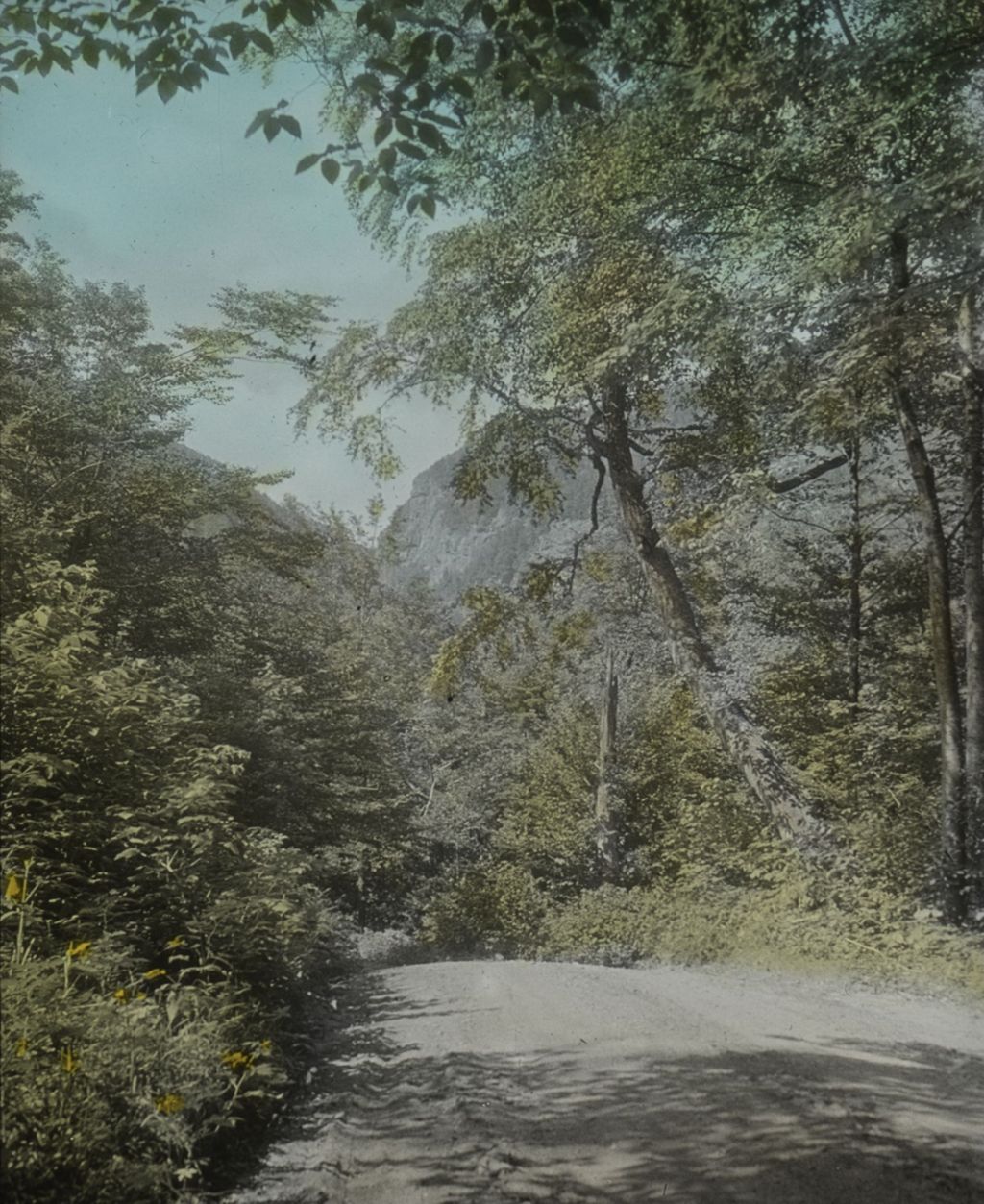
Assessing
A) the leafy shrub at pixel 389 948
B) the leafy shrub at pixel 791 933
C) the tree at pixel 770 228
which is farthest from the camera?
the leafy shrub at pixel 389 948

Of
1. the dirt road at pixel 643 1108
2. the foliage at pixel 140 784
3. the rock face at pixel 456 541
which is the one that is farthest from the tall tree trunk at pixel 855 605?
the rock face at pixel 456 541

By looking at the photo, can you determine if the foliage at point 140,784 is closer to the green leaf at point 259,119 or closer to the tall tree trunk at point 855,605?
the green leaf at point 259,119

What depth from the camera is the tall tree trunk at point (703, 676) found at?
34.1 feet

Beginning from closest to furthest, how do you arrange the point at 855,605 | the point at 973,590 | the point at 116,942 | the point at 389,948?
the point at 116,942, the point at 973,590, the point at 855,605, the point at 389,948

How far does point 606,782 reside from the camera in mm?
19766

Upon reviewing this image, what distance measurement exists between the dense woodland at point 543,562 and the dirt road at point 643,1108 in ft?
2.18

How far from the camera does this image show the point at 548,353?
9.82 m

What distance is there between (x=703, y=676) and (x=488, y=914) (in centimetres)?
1021

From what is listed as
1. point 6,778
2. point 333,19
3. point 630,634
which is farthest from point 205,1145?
point 630,634

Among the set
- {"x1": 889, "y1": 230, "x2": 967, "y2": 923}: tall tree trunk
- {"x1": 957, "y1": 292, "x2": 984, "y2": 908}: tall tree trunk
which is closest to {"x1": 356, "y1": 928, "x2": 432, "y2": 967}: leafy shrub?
{"x1": 889, "y1": 230, "x2": 967, "y2": 923}: tall tree trunk

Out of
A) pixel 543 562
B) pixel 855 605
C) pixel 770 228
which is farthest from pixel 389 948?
pixel 770 228

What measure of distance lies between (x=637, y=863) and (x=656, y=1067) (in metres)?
14.7

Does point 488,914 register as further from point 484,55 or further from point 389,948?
point 484,55

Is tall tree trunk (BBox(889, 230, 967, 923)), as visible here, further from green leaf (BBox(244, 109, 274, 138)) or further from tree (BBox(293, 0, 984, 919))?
green leaf (BBox(244, 109, 274, 138))
